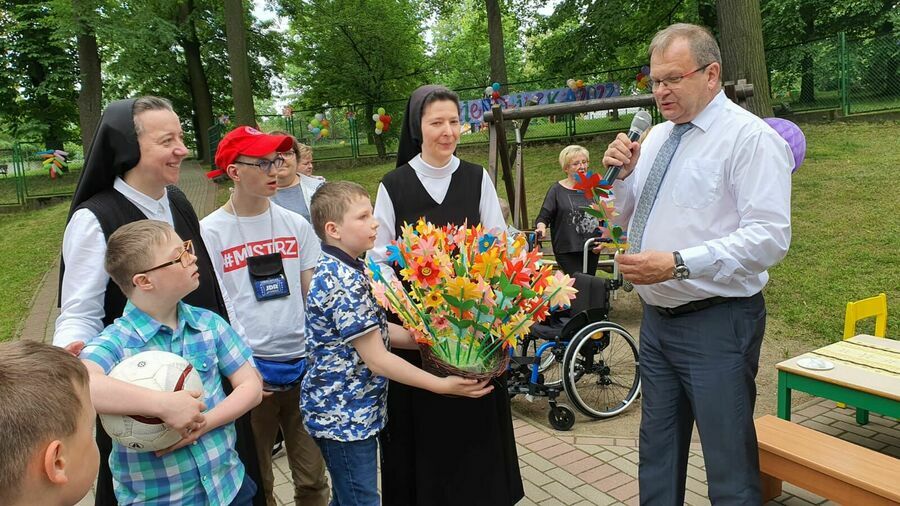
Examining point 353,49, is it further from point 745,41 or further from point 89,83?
point 745,41

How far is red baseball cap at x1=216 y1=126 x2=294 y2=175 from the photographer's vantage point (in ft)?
9.02

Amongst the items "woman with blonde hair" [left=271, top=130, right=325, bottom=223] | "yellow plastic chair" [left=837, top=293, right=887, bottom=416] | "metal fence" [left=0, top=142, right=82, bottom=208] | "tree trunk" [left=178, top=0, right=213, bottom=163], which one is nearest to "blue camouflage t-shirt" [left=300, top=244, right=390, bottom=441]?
"woman with blonde hair" [left=271, top=130, right=325, bottom=223]

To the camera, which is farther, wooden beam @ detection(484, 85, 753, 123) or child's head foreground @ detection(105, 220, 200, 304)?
wooden beam @ detection(484, 85, 753, 123)

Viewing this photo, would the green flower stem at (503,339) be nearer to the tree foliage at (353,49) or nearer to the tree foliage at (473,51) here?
the tree foliage at (473,51)

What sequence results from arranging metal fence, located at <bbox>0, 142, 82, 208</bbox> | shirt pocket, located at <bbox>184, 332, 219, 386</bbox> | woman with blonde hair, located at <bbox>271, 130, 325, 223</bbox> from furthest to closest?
metal fence, located at <bbox>0, 142, 82, 208</bbox>, woman with blonde hair, located at <bbox>271, 130, 325, 223</bbox>, shirt pocket, located at <bbox>184, 332, 219, 386</bbox>

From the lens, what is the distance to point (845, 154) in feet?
37.3

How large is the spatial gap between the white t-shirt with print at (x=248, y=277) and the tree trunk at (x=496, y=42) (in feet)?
47.0

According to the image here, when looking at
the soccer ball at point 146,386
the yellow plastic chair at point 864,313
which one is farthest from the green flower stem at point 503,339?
the yellow plastic chair at point 864,313

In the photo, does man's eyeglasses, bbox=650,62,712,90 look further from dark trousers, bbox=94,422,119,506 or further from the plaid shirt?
dark trousers, bbox=94,422,119,506

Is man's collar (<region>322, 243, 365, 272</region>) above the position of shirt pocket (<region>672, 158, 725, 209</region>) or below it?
below

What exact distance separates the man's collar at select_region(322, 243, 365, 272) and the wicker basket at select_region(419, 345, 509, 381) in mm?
390

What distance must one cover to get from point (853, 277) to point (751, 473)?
17.5 ft

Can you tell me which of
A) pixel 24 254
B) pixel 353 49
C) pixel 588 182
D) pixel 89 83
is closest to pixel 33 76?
pixel 89 83

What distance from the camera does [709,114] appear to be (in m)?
2.54
